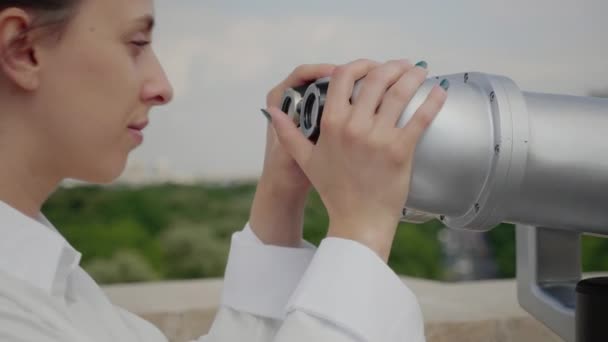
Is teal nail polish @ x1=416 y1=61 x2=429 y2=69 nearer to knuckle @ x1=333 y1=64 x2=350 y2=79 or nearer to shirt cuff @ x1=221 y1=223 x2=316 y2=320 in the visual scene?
knuckle @ x1=333 y1=64 x2=350 y2=79

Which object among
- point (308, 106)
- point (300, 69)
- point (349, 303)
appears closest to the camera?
point (349, 303)

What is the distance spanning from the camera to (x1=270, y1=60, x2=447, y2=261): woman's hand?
26.7 inches

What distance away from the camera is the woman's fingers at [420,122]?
683mm

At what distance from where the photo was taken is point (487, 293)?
227 cm

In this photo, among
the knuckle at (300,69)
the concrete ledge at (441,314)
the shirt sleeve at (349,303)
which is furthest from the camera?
the concrete ledge at (441,314)

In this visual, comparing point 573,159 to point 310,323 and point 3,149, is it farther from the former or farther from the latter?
point 3,149

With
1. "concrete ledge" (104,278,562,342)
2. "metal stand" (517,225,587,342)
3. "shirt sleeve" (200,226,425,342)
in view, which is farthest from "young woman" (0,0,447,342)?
"concrete ledge" (104,278,562,342)

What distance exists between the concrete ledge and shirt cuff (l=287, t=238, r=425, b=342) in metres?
1.18

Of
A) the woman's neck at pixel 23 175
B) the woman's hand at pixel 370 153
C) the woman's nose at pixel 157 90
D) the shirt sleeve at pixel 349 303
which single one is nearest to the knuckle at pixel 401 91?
the woman's hand at pixel 370 153

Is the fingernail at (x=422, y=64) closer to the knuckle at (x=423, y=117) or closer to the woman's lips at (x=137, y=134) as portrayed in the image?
the knuckle at (x=423, y=117)

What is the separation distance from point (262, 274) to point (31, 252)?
0.26 meters

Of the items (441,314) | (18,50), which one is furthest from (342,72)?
(441,314)

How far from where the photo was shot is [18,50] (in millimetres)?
755

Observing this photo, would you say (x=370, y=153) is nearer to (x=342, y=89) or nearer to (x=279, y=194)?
(x=342, y=89)
